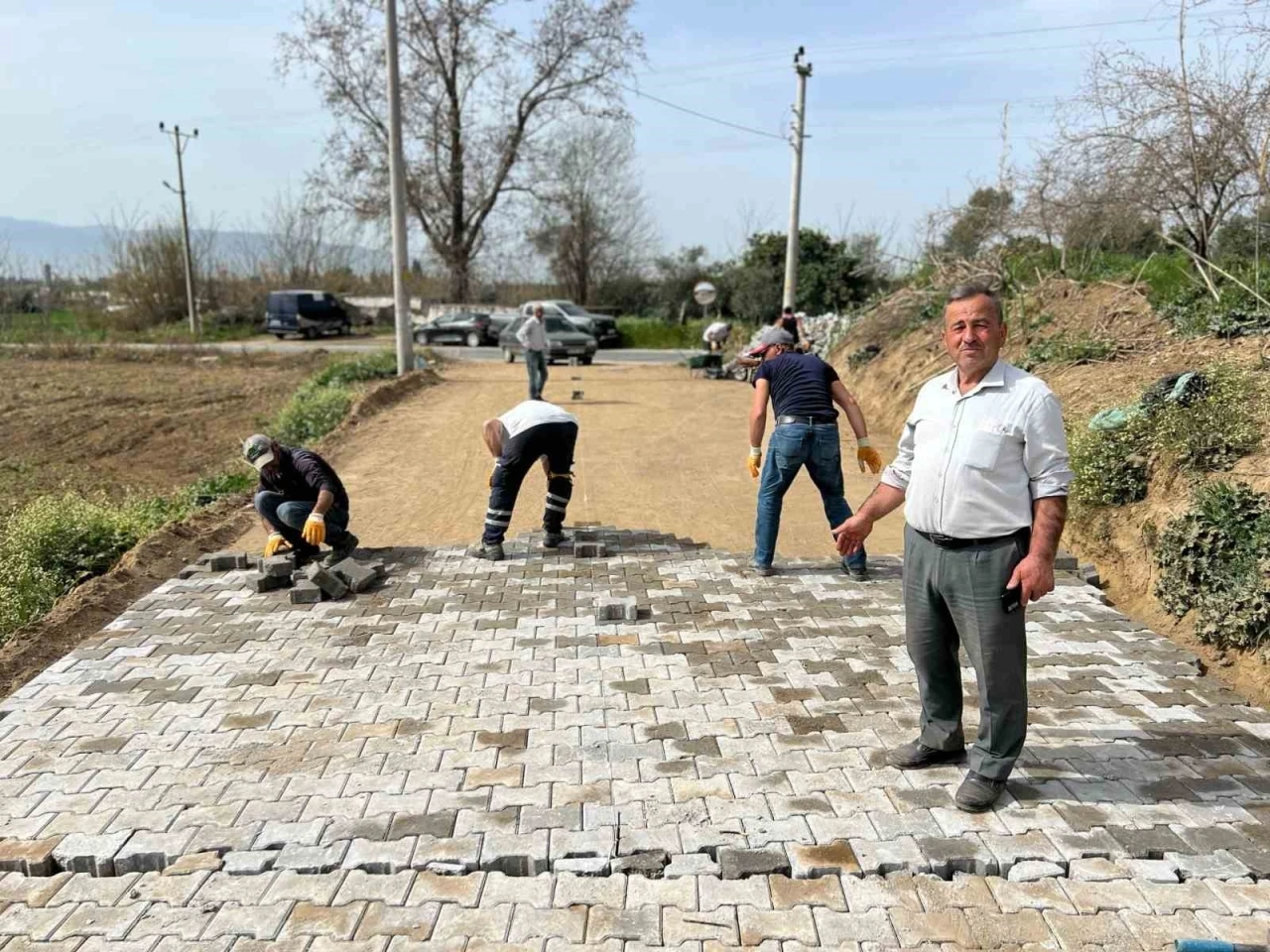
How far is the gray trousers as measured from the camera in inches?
114

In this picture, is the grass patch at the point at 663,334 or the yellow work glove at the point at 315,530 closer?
the yellow work glove at the point at 315,530

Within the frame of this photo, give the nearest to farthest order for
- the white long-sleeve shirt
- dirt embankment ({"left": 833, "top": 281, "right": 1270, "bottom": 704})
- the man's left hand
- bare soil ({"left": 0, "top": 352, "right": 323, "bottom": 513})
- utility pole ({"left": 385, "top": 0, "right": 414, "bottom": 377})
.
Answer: the man's left hand < dirt embankment ({"left": 833, "top": 281, "right": 1270, "bottom": 704}) < bare soil ({"left": 0, "top": 352, "right": 323, "bottom": 513}) < the white long-sleeve shirt < utility pole ({"left": 385, "top": 0, "right": 414, "bottom": 377})

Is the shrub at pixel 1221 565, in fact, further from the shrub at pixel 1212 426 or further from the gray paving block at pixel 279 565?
the gray paving block at pixel 279 565

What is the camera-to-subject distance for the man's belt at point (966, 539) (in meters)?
2.87

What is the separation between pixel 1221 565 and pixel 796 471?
2.42 metres

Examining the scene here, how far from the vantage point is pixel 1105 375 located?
8.75 m

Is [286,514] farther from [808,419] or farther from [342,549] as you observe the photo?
[808,419]

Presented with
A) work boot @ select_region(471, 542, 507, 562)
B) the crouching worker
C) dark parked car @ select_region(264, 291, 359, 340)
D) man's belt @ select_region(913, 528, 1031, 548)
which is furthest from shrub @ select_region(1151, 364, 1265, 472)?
dark parked car @ select_region(264, 291, 359, 340)

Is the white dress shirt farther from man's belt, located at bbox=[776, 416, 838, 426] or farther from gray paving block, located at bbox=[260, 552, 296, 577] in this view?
gray paving block, located at bbox=[260, 552, 296, 577]

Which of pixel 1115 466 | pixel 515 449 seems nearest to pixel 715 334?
pixel 1115 466

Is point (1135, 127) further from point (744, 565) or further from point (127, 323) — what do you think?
point (127, 323)

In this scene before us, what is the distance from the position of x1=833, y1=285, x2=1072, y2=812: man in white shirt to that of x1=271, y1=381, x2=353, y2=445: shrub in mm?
10625

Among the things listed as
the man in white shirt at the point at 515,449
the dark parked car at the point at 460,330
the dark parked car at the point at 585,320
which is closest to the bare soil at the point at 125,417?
the dark parked car at the point at 460,330

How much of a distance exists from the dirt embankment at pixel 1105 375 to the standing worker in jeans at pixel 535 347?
534 cm
